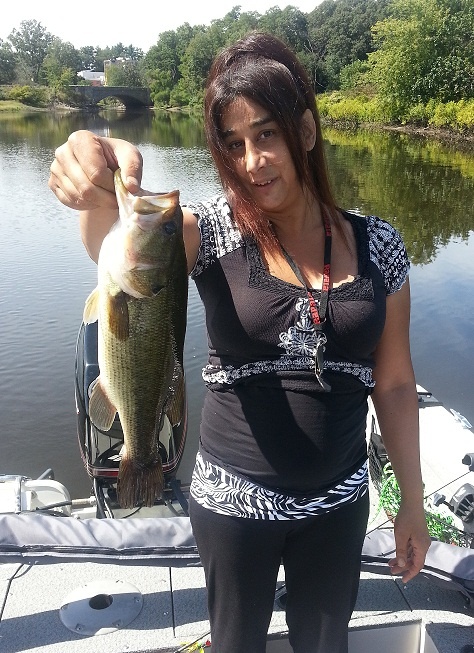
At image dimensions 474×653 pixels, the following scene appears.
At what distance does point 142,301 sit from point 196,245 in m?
0.23

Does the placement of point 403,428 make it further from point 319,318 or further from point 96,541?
point 96,541

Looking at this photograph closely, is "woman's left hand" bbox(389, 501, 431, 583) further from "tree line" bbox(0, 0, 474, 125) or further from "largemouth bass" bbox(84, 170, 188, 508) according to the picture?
"tree line" bbox(0, 0, 474, 125)

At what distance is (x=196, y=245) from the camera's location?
5.51ft

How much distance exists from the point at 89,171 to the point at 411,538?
1492mm

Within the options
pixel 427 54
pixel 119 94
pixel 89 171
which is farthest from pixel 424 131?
pixel 119 94

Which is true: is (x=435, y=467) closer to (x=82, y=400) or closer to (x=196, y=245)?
(x=82, y=400)

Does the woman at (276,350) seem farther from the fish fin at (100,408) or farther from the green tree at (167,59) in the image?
the green tree at (167,59)

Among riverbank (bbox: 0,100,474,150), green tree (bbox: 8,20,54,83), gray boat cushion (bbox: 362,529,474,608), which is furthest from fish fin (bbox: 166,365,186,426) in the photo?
green tree (bbox: 8,20,54,83)

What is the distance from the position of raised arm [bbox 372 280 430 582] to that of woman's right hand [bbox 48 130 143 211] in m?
0.89

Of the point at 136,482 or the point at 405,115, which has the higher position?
the point at 405,115

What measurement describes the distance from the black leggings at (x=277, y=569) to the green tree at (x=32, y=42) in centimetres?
9231

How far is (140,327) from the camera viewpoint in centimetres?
165

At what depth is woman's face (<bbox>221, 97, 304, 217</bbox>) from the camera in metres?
1.63

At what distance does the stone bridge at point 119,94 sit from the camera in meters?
60.1
